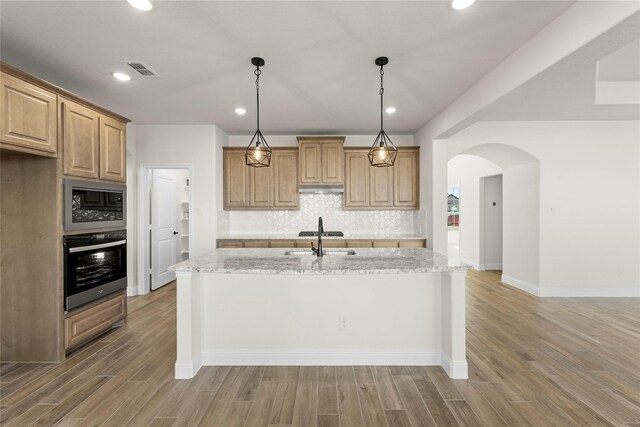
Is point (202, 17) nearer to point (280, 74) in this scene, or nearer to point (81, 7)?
point (81, 7)

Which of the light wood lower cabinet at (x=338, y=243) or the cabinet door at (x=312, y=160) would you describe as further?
the cabinet door at (x=312, y=160)

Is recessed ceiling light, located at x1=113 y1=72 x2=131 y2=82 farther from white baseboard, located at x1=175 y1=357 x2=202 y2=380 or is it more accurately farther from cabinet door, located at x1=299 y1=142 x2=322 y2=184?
white baseboard, located at x1=175 y1=357 x2=202 y2=380

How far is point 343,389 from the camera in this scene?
2.32 meters

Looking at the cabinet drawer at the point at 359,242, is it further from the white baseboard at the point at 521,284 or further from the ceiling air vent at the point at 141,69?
the ceiling air vent at the point at 141,69

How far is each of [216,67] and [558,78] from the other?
298 centimetres

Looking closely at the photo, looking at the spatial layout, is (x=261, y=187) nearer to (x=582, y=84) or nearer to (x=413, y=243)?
(x=413, y=243)

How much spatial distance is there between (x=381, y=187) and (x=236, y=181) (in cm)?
248

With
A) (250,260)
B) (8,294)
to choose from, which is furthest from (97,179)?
(250,260)

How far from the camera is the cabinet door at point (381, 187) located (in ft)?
17.2

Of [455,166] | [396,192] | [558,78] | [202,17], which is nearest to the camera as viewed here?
[202,17]

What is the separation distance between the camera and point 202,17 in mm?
2150

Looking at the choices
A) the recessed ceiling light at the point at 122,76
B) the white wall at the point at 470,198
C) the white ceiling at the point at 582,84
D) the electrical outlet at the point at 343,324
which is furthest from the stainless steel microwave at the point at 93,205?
the white wall at the point at 470,198

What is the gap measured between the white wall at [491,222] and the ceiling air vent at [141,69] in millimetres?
6431

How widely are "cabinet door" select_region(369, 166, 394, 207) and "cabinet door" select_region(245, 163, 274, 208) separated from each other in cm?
172
